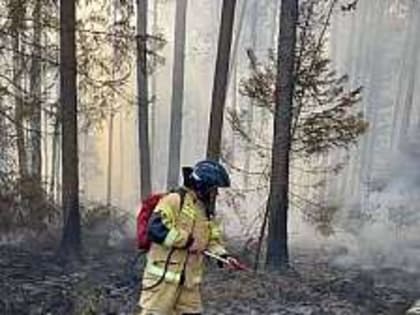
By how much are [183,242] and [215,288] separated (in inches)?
199

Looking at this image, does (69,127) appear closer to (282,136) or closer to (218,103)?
(218,103)

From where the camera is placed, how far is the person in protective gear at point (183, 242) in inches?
232

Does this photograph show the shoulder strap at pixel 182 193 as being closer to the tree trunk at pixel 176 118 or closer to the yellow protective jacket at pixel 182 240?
the yellow protective jacket at pixel 182 240

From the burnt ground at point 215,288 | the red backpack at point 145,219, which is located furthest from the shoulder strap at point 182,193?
the burnt ground at point 215,288

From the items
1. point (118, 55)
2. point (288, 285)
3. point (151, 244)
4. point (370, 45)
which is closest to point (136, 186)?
point (370, 45)

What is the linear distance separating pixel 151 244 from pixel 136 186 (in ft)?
134

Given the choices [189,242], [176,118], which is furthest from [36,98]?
[176,118]

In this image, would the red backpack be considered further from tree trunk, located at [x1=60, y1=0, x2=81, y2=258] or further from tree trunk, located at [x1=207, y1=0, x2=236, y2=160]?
tree trunk, located at [x1=207, y1=0, x2=236, y2=160]

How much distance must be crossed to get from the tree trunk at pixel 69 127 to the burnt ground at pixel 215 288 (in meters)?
0.41

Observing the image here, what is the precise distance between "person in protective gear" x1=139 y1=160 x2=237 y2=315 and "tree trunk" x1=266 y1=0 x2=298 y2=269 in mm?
6566

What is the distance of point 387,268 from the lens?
47.8ft

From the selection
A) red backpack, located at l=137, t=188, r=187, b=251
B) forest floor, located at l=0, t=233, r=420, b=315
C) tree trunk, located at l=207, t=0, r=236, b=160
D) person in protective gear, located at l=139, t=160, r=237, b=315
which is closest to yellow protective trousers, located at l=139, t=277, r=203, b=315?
person in protective gear, located at l=139, t=160, r=237, b=315

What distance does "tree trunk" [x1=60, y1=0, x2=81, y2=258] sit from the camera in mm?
12750

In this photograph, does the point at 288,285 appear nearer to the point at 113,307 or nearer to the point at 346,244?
the point at 113,307
